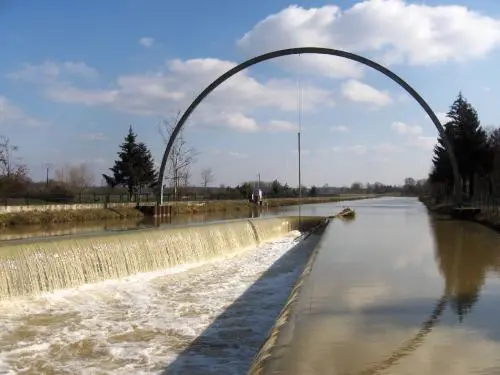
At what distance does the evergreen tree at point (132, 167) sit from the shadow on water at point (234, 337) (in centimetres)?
4995

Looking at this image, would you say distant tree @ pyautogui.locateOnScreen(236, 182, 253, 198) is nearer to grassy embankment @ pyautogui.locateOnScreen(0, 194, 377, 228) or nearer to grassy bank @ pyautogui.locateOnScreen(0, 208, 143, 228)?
grassy embankment @ pyautogui.locateOnScreen(0, 194, 377, 228)

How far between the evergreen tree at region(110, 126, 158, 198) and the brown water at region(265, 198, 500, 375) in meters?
49.8

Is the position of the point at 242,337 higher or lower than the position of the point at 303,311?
lower

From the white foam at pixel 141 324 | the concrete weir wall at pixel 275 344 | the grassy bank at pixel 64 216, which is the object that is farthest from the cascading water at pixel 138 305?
the grassy bank at pixel 64 216

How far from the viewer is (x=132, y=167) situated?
2466 inches

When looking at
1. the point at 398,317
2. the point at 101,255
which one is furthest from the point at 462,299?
the point at 101,255

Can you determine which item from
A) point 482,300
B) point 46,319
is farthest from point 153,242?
point 482,300

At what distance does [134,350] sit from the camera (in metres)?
8.67

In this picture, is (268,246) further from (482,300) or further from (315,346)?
(315,346)

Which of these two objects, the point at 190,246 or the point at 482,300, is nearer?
the point at 482,300

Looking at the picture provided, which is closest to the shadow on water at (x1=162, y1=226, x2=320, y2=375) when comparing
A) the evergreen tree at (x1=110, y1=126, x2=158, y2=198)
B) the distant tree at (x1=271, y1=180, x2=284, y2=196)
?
the evergreen tree at (x1=110, y1=126, x2=158, y2=198)

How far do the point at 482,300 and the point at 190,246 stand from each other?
1125cm

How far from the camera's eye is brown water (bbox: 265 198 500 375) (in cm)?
590

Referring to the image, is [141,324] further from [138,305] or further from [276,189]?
[276,189]
